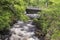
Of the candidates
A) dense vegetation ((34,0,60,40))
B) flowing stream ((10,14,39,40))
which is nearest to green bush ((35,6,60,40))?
dense vegetation ((34,0,60,40))

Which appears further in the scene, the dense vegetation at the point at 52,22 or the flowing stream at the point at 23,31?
the flowing stream at the point at 23,31

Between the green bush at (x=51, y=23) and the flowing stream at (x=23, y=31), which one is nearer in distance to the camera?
the green bush at (x=51, y=23)

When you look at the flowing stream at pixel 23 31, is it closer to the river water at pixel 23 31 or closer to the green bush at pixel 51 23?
the river water at pixel 23 31

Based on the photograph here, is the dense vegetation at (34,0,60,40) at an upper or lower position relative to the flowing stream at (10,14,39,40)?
upper

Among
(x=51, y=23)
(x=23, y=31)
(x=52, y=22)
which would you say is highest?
(x=52, y=22)

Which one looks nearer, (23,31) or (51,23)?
(51,23)

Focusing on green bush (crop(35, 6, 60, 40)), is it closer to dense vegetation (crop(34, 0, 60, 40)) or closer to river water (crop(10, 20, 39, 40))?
dense vegetation (crop(34, 0, 60, 40))

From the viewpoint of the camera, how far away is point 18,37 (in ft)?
41.3

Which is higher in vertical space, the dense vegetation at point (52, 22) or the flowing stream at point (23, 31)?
the dense vegetation at point (52, 22)

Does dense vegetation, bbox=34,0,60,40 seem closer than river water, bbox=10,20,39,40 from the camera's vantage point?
Yes

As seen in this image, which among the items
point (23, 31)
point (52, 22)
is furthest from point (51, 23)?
point (23, 31)

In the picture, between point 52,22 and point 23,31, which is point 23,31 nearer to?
point 23,31

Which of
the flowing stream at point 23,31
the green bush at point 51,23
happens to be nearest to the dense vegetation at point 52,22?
the green bush at point 51,23

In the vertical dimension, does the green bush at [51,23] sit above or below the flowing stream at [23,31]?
above
